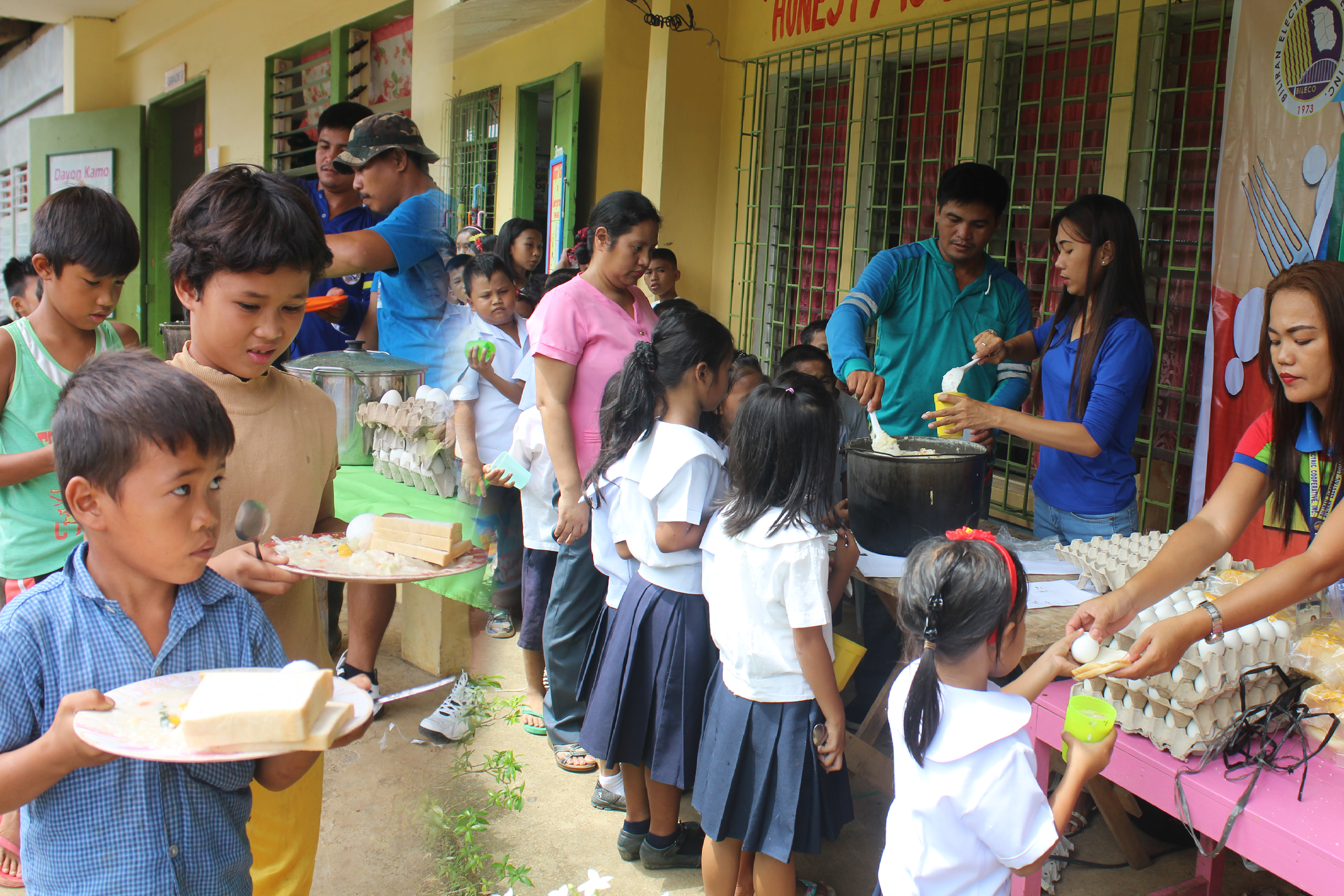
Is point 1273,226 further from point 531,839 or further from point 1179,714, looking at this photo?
point 531,839

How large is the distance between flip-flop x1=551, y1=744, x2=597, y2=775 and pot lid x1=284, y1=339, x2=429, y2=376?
1.78 metres

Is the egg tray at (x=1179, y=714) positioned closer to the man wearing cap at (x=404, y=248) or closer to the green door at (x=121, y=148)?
the man wearing cap at (x=404, y=248)

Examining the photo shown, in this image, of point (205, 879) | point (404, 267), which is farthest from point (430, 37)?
point (205, 879)

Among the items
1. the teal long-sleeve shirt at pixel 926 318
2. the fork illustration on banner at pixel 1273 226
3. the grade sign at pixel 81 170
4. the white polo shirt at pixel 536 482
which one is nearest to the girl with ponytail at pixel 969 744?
the white polo shirt at pixel 536 482

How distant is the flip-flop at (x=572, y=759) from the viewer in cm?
281

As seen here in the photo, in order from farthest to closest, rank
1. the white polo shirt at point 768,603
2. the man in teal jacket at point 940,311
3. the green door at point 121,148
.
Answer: the man in teal jacket at point 940,311 → the green door at point 121,148 → the white polo shirt at point 768,603

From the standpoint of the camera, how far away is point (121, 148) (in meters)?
3.09

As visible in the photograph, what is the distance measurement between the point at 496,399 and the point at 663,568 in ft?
3.05

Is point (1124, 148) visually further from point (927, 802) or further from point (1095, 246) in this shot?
point (927, 802)

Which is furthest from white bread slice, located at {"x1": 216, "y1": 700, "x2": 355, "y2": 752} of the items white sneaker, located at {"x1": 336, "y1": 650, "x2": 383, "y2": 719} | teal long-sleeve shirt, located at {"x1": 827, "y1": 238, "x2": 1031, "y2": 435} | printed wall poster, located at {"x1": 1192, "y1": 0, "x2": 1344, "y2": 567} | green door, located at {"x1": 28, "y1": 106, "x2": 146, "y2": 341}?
printed wall poster, located at {"x1": 1192, "y1": 0, "x2": 1344, "y2": 567}

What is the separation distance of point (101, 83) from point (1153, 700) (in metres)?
2.78

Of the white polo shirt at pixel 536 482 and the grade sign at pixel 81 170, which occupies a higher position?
the grade sign at pixel 81 170

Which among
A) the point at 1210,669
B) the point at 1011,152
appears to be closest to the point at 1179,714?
the point at 1210,669

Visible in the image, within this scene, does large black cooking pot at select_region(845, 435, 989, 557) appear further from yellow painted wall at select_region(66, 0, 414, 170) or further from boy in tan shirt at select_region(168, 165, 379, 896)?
yellow painted wall at select_region(66, 0, 414, 170)
